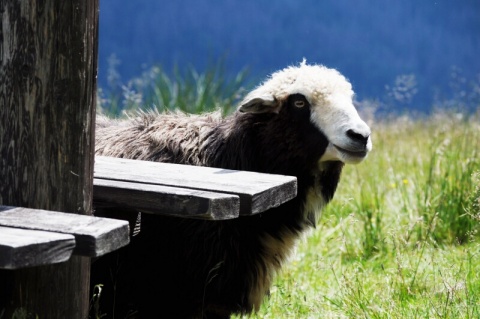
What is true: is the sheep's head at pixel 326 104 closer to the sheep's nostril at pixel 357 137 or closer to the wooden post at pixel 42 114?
the sheep's nostril at pixel 357 137

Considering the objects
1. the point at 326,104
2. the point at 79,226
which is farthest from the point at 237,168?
the point at 79,226

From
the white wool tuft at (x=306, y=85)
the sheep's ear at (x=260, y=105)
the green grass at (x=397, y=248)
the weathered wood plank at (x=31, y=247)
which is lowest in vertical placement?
the green grass at (x=397, y=248)

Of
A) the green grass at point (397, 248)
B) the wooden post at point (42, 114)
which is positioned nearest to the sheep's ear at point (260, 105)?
the green grass at point (397, 248)

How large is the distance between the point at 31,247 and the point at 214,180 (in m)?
1.15

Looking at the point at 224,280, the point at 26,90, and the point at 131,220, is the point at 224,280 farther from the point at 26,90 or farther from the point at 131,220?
the point at 26,90

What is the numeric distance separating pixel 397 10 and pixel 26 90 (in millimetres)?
12825

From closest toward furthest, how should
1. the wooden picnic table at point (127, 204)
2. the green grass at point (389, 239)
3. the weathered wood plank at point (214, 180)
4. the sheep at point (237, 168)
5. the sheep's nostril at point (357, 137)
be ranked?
the wooden picnic table at point (127, 204) < the weathered wood plank at point (214, 180) < the sheep at point (237, 168) < the sheep's nostril at point (357, 137) < the green grass at point (389, 239)

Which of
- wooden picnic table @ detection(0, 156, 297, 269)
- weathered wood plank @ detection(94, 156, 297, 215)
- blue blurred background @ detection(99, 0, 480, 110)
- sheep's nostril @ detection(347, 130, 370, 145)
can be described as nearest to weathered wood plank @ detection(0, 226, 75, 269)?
wooden picnic table @ detection(0, 156, 297, 269)

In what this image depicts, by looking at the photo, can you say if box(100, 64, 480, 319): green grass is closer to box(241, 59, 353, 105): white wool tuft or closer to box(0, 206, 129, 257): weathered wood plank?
box(241, 59, 353, 105): white wool tuft

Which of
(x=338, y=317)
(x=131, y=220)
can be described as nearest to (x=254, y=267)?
(x=338, y=317)

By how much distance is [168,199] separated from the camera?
3383mm

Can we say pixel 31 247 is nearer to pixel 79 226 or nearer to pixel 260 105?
pixel 79 226

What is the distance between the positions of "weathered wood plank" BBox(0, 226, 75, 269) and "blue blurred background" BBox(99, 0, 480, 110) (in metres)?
11.1

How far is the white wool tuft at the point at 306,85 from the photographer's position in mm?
4641
